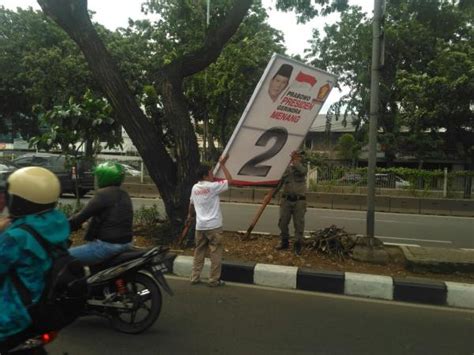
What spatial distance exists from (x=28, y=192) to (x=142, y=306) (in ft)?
6.90

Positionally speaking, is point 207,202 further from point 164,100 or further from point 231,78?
point 231,78

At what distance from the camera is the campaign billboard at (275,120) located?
677 centimetres

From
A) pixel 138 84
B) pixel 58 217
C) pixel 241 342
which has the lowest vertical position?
pixel 241 342

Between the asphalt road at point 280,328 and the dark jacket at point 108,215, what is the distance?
80cm

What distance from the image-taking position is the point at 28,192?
2.39m

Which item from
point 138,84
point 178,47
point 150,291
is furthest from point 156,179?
point 138,84

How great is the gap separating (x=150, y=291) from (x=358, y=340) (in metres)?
1.77

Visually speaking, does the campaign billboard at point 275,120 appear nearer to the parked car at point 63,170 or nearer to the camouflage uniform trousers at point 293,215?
the camouflage uniform trousers at point 293,215

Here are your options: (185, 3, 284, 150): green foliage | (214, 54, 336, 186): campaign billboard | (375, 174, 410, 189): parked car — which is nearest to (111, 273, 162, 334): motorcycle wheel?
(214, 54, 336, 186): campaign billboard

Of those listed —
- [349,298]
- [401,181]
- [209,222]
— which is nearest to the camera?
[349,298]

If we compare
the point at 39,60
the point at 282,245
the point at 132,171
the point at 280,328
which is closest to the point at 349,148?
the point at 132,171

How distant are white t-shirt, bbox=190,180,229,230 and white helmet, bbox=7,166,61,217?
3.34 meters

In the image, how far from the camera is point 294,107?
723 cm

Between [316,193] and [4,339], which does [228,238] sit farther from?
[316,193]
